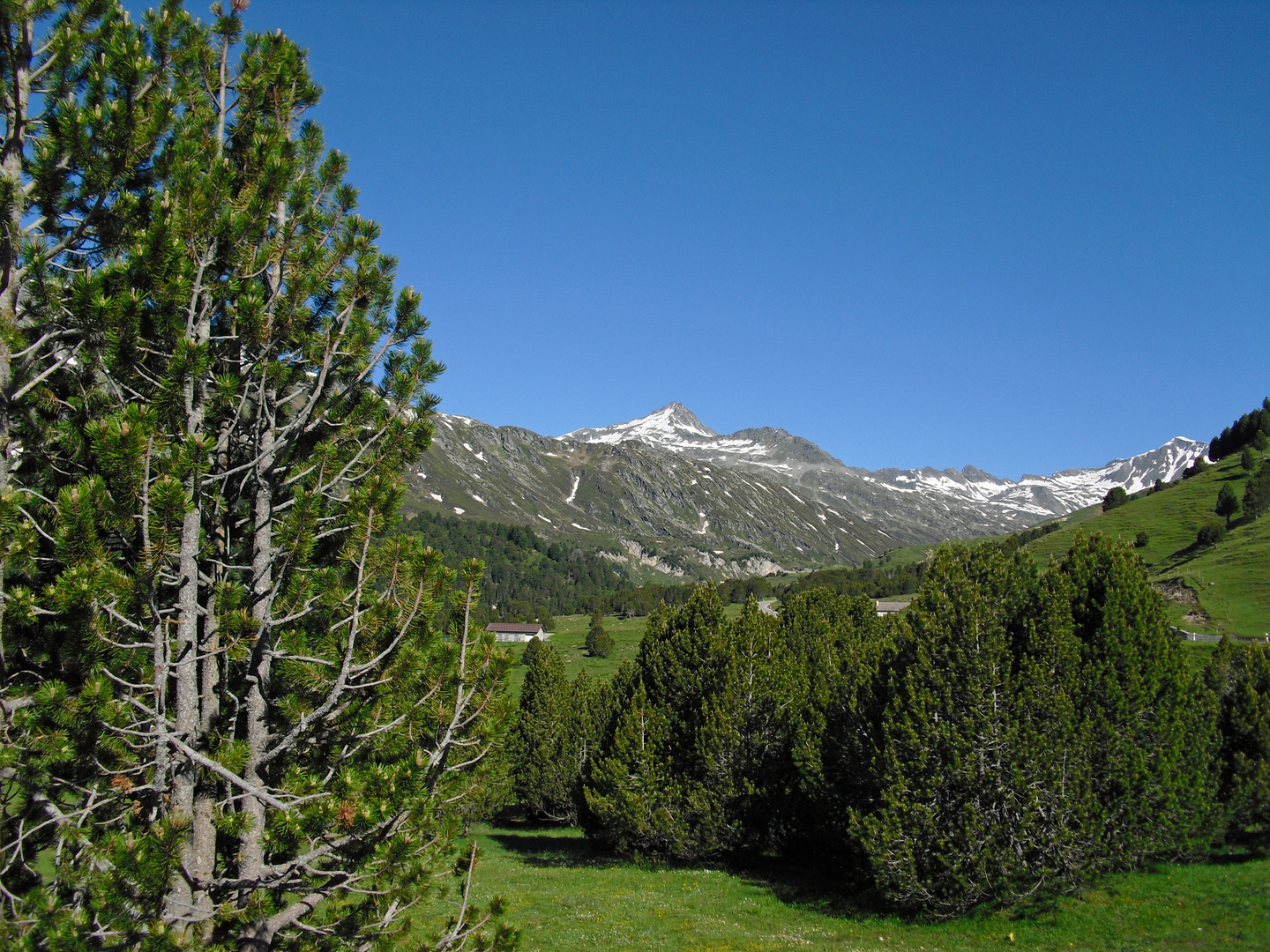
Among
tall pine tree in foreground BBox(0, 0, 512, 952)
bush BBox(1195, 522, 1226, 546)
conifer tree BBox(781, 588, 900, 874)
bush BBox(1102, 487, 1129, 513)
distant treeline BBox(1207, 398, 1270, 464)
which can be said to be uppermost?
distant treeline BBox(1207, 398, 1270, 464)

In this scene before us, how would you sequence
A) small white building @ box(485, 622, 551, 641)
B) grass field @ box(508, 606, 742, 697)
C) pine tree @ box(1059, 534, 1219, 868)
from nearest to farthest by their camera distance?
pine tree @ box(1059, 534, 1219, 868)
grass field @ box(508, 606, 742, 697)
small white building @ box(485, 622, 551, 641)

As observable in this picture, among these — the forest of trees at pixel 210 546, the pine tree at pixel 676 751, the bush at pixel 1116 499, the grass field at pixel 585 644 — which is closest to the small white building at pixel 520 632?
the grass field at pixel 585 644

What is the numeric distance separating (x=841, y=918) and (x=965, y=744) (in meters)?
7.93

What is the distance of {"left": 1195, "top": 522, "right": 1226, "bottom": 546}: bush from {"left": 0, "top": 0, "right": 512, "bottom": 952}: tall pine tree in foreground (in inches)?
5772

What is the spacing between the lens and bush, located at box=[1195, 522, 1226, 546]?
4614 inches

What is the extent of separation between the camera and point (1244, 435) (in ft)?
588

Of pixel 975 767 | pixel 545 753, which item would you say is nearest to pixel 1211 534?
pixel 545 753

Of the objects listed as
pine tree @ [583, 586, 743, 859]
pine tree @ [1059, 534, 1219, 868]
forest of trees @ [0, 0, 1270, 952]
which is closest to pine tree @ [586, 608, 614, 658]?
pine tree @ [583, 586, 743, 859]

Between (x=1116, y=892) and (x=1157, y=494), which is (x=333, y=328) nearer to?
(x=1116, y=892)

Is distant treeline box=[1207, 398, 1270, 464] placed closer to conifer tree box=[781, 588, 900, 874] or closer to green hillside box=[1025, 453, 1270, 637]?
green hillside box=[1025, 453, 1270, 637]

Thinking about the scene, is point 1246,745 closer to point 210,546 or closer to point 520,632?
point 210,546

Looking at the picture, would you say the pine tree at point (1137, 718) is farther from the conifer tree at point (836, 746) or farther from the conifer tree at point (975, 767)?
the conifer tree at point (836, 746)

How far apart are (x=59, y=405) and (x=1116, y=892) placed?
3209cm

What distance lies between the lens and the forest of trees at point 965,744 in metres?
22.8
